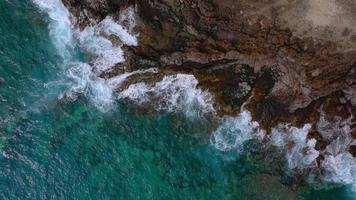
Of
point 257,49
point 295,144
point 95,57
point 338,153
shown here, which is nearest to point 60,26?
point 95,57

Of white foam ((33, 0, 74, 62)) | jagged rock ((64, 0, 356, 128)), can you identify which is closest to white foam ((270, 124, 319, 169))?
jagged rock ((64, 0, 356, 128))

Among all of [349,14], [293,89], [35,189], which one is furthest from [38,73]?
[349,14]

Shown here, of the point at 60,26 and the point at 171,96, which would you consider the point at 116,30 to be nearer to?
the point at 60,26

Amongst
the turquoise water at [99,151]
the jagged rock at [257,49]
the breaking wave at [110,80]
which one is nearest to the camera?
the jagged rock at [257,49]

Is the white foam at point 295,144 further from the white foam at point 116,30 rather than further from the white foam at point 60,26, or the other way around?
the white foam at point 60,26

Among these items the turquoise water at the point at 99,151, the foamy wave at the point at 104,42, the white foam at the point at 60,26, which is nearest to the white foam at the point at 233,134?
the turquoise water at the point at 99,151

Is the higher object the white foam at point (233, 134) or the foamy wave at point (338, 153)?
the foamy wave at point (338, 153)
